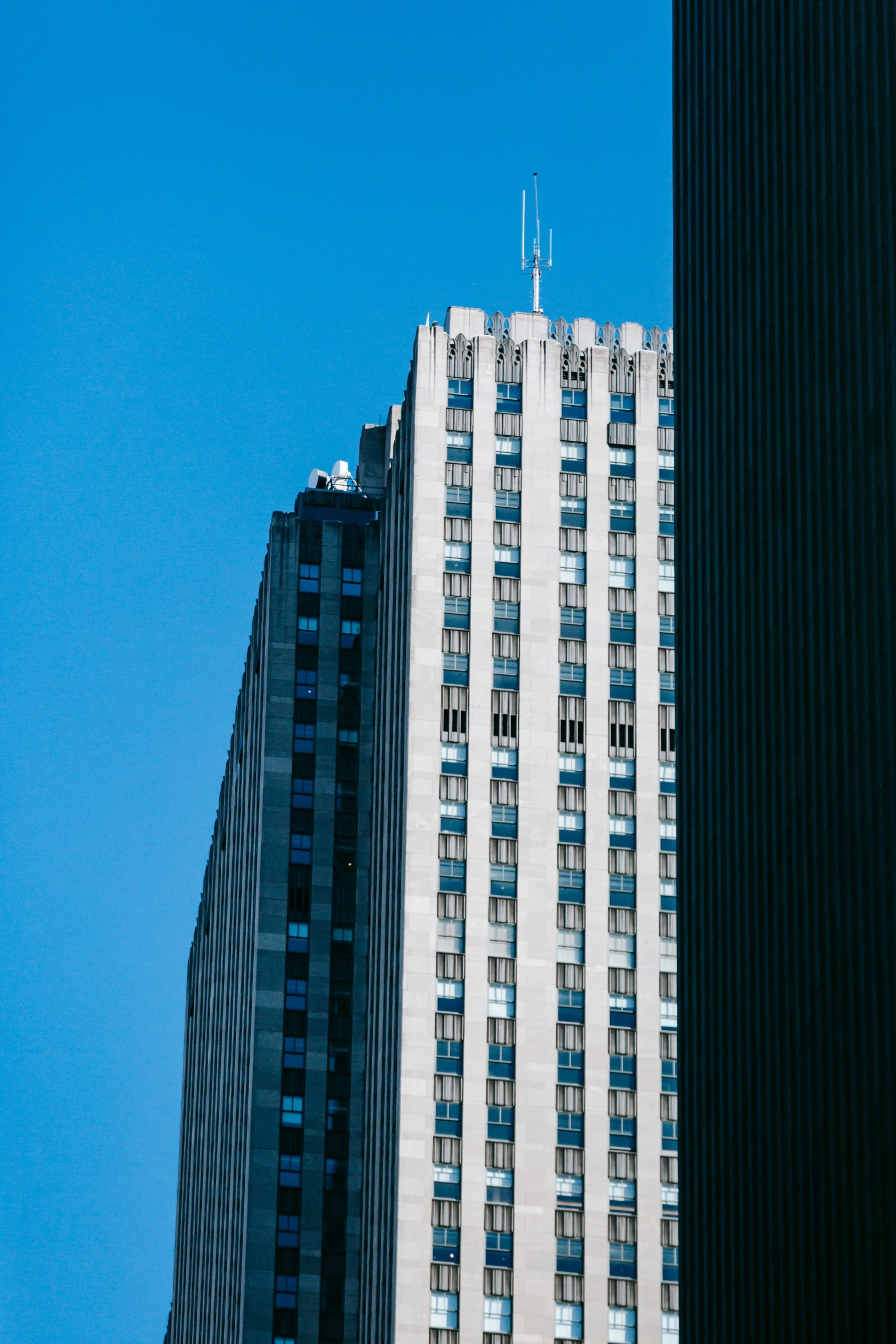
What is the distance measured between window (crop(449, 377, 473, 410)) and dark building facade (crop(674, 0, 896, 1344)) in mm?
61532

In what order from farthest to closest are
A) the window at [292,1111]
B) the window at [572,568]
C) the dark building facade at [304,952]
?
the window at [292,1111] < the dark building facade at [304,952] < the window at [572,568]

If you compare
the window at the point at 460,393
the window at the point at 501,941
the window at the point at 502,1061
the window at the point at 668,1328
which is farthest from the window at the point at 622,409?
the window at the point at 668,1328

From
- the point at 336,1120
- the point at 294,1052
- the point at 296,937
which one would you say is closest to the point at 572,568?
the point at 296,937

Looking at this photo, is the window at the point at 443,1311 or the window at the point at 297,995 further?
the window at the point at 297,995

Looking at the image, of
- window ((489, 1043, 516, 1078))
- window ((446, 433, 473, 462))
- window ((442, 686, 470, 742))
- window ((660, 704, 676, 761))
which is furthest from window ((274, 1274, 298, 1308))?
window ((446, 433, 473, 462))

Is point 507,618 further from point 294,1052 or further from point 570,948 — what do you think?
point 294,1052

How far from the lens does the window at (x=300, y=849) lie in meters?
175

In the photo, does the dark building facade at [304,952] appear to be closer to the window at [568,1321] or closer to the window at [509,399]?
the window at [509,399]

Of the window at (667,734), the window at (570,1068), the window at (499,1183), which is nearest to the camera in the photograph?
the window at (499,1183)

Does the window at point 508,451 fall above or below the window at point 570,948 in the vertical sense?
above

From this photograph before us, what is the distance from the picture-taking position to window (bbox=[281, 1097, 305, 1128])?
16925 cm

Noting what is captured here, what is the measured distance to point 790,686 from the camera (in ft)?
248

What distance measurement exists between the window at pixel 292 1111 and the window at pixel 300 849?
16179 millimetres

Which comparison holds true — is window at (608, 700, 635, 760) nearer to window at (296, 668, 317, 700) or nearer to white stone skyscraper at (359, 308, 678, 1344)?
white stone skyscraper at (359, 308, 678, 1344)
